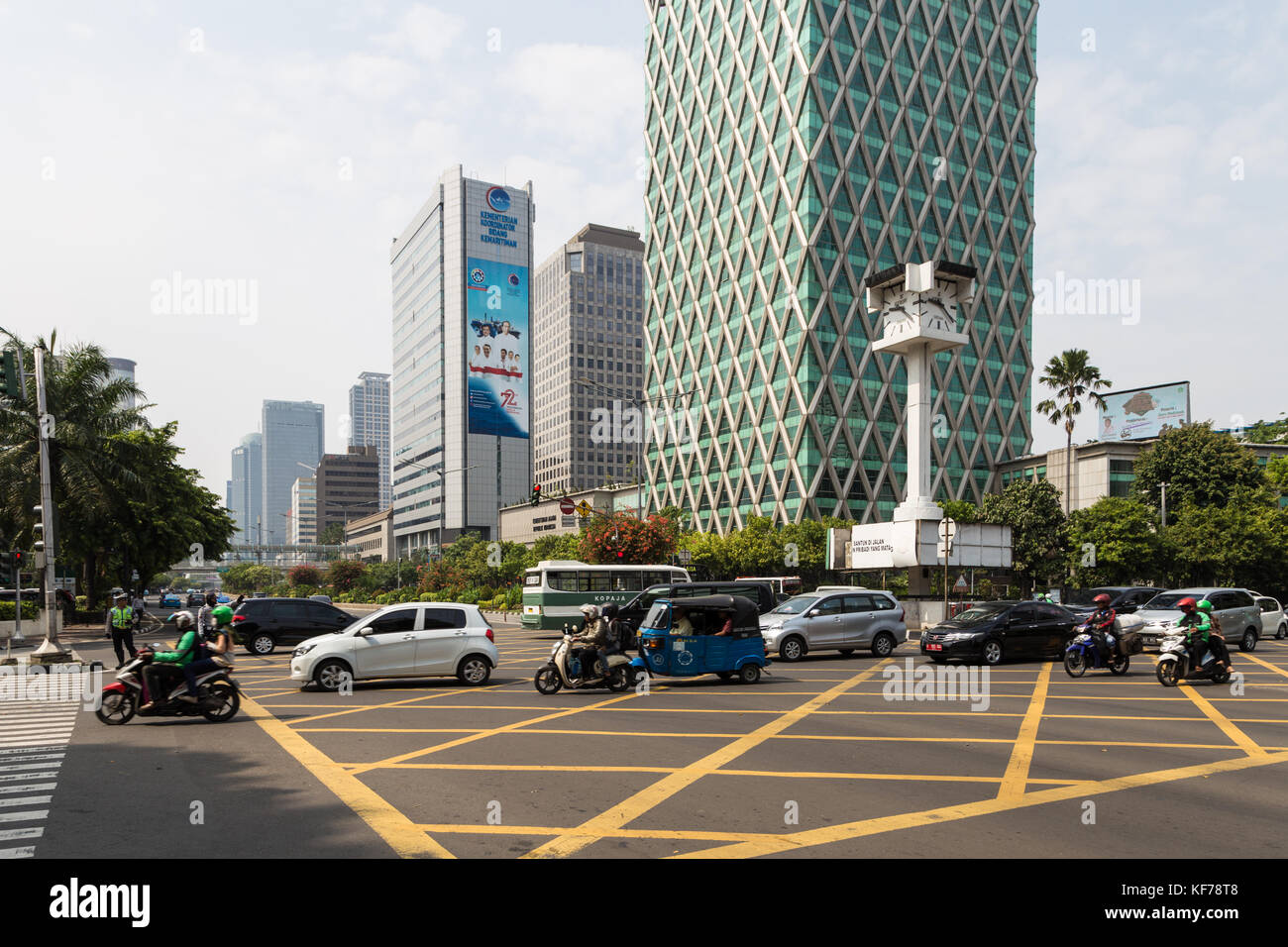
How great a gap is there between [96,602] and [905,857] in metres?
48.8

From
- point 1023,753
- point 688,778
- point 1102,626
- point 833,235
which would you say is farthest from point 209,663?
point 833,235

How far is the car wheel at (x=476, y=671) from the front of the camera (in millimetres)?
17766

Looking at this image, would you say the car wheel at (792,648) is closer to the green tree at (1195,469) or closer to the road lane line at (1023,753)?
the road lane line at (1023,753)

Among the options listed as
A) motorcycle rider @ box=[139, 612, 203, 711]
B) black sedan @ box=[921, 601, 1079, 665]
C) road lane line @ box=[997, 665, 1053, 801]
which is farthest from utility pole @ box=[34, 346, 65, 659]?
road lane line @ box=[997, 665, 1053, 801]

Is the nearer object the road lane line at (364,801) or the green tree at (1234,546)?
the road lane line at (364,801)

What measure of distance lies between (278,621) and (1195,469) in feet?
180

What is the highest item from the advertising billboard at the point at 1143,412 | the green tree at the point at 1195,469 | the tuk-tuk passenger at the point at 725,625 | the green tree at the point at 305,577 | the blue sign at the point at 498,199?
the blue sign at the point at 498,199

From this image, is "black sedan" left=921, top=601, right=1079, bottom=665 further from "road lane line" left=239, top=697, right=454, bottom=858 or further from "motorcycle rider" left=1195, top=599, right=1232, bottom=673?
"road lane line" left=239, top=697, right=454, bottom=858

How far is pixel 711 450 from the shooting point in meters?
101

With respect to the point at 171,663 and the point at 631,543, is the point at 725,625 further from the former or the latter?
the point at 631,543

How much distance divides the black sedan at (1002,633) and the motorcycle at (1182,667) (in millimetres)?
4101

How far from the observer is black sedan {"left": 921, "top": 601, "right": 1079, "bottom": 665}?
68.2ft

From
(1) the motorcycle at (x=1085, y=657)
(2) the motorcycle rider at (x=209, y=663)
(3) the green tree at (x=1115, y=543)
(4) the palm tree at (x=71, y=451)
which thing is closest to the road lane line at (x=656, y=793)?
(2) the motorcycle rider at (x=209, y=663)
